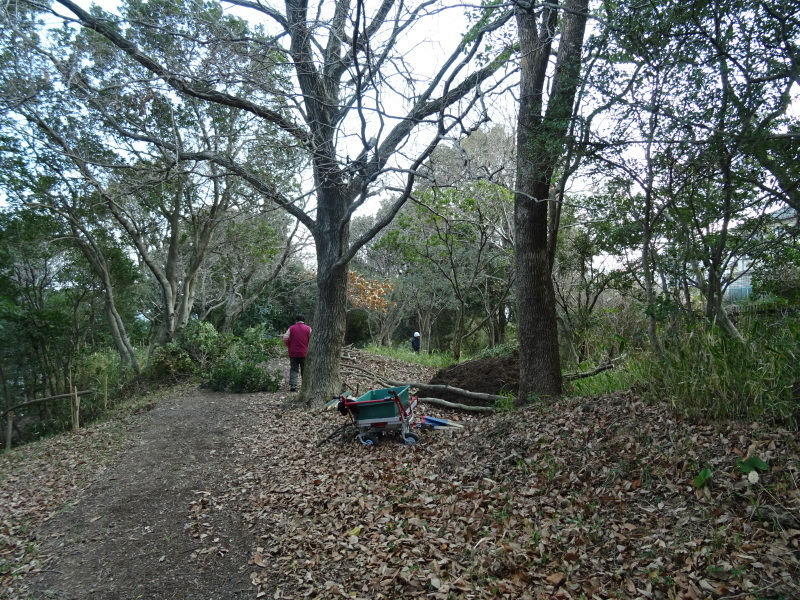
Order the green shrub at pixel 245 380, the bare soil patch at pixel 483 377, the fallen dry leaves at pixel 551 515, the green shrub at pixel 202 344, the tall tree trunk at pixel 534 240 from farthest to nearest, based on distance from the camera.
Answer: the green shrub at pixel 202 344, the green shrub at pixel 245 380, the bare soil patch at pixel 483 377, the tall tree trunk at pixel 534 240, the fallen dry leaves at pixel 551 515

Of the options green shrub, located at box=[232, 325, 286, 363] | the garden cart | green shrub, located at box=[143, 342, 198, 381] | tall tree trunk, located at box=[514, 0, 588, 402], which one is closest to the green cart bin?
the garden cart

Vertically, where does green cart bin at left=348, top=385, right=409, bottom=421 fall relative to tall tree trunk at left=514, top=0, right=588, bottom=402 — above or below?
below

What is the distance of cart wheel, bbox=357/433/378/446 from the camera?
688cm

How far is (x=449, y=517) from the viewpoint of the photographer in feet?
14.9

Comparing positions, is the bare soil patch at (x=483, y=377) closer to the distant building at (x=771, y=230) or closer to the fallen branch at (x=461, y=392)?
the fallen branch at (x=461, y=392)

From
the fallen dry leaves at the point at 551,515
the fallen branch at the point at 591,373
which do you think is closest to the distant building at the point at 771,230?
the fallen dry leaves at the point at 551,515

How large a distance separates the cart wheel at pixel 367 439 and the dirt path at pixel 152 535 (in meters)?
1.89

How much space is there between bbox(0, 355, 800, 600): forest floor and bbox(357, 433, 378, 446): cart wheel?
11 cm

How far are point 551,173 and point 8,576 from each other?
294 inches

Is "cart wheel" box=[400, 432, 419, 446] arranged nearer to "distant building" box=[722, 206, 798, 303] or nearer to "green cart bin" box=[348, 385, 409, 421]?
"green cart bin" box=[348, 385, 409, 421]

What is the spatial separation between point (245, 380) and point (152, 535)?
6.75 meters

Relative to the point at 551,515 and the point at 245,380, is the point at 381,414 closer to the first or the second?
the point at 551,515

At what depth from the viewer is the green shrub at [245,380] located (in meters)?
11.8

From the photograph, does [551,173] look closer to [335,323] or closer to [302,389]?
[335,323]
